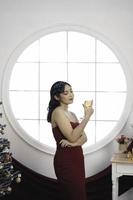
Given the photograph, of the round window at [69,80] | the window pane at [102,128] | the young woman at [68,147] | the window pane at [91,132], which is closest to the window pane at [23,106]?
the round window at [69,80]

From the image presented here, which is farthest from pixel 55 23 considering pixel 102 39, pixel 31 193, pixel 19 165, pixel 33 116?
pixel 31 193

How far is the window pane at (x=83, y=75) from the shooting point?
13.6 feet

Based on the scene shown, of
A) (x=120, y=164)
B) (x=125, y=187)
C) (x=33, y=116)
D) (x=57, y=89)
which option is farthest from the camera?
(x=33, y=116)

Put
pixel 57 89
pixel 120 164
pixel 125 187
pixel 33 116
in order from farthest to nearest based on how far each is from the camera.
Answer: pixel 33 116
pixel 125 187
pixel 120 164
pixel 57 89

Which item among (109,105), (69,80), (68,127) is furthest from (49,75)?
(68,127)

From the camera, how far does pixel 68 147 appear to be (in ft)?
10.2

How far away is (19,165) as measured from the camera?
406cm

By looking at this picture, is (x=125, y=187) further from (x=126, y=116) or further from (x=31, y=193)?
(x=31, y=193)

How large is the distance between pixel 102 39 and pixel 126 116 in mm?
846

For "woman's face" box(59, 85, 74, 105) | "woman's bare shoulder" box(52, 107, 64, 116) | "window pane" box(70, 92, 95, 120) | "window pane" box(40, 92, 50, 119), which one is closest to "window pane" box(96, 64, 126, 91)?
"window pane" box(70, 92, 95, 120)

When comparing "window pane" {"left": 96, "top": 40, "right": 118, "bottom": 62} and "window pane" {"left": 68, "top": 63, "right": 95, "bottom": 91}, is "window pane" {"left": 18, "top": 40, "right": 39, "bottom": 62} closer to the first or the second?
"window pane" {"left": 68, "top": 63, "right": 95, "bottom": 91}

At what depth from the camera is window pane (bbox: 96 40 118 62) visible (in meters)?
4.13

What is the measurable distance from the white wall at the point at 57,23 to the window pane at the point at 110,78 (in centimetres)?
18

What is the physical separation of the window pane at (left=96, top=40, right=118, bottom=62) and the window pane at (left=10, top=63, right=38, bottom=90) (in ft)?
2.32
